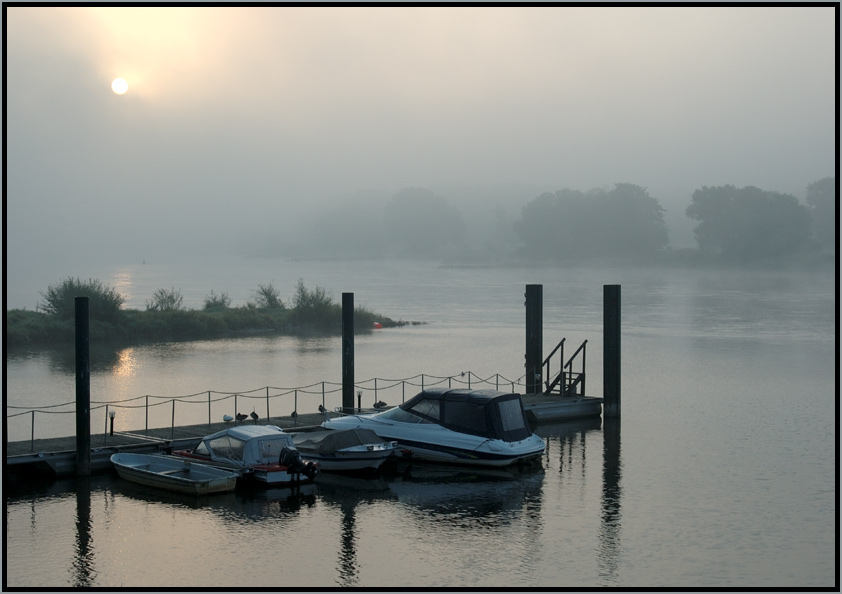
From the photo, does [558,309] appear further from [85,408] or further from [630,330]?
[85,408]

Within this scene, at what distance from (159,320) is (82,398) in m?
43.1

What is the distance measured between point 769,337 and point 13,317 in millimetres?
51940

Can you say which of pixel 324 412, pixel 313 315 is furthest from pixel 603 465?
pixel 313 315

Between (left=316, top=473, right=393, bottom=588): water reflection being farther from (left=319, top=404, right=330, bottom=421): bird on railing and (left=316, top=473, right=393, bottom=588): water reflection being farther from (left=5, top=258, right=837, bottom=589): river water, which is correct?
(left=319, top=404, right=330, bottom=421): bird on railing

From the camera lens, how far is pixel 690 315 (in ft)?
Result: 278

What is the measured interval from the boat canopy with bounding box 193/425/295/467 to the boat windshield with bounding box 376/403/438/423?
3813mm

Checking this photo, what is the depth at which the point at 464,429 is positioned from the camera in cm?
2519

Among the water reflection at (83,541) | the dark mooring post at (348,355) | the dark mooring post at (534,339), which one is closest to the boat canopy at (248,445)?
the water reflection at (83,541)

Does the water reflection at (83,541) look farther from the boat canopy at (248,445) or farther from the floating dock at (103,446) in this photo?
the boat canopy at (248,445)

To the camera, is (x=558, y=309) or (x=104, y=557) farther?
(x=558, y=309)

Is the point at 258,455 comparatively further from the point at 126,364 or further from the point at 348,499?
the point at 126,364

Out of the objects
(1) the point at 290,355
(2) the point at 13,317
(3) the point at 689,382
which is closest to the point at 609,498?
(3) the point at 689,382

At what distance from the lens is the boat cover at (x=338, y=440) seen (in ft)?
79.1

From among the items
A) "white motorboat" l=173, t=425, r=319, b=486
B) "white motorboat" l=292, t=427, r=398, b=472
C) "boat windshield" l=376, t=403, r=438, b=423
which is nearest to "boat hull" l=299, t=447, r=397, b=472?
"white motorboat" l=292, t=427, r=398, b=472
